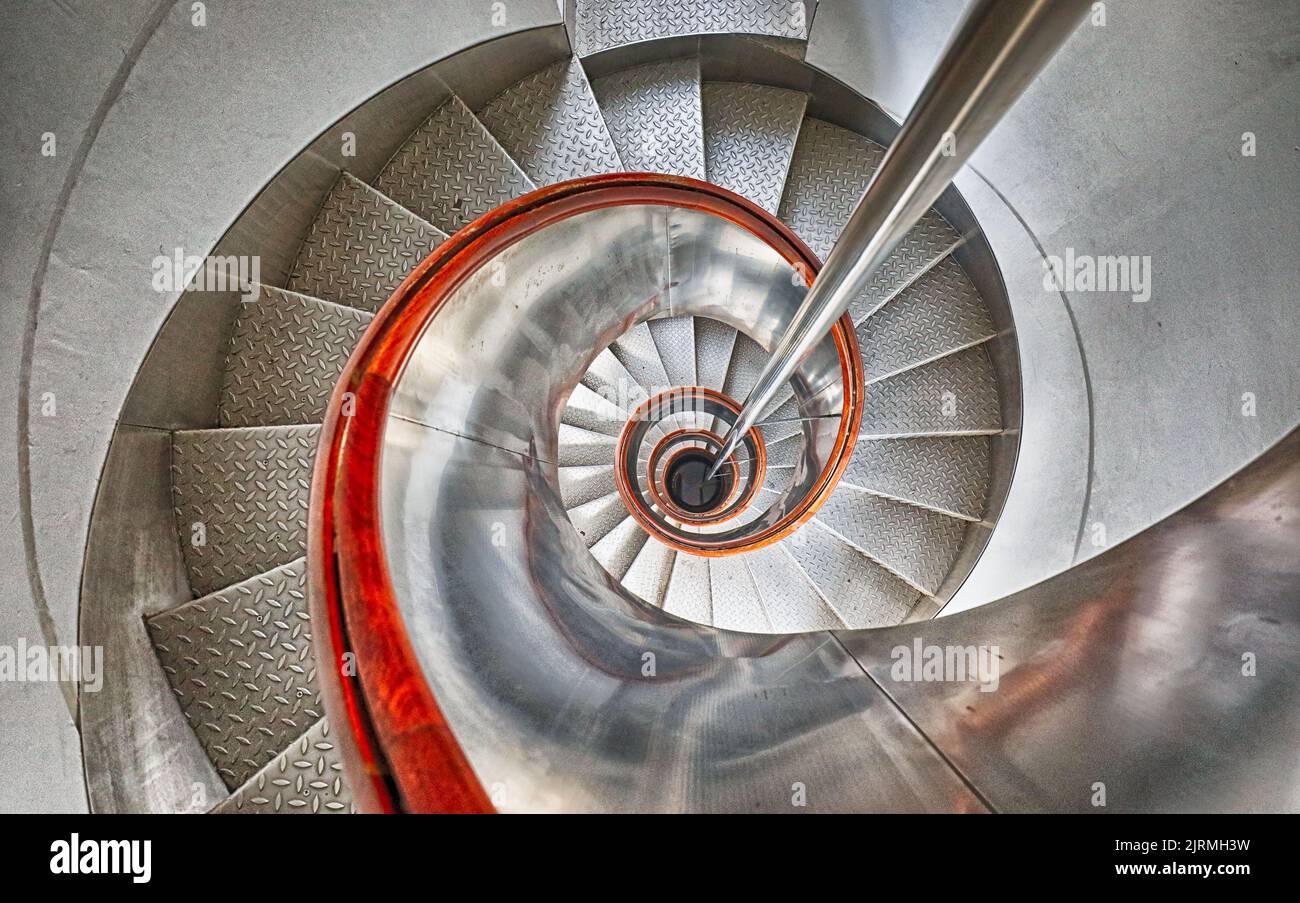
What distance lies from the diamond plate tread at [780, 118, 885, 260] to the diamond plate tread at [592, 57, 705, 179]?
0.67 meters

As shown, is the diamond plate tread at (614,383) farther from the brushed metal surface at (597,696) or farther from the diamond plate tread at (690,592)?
the brushed metal surface at (597,696)

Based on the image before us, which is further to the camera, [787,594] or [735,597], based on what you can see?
[735,597]

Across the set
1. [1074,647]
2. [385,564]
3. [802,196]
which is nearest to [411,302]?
[385,564]

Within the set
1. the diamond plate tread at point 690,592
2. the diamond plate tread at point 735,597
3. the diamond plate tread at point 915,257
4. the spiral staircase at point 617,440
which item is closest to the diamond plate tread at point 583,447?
the spiral staircase at point 617,440

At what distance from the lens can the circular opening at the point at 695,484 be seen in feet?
19.1

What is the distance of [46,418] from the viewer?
7.25ft

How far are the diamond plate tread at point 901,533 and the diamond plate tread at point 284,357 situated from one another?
9.42ft

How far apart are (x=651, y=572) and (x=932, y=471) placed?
214cm

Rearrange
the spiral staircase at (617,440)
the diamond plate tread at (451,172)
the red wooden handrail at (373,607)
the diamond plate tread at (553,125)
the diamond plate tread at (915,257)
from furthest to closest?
the diamond plate tread at (915,257), the diamond plate tread at (553,125), the diamond plate tread at (451,172), the spiral staircase at (617,440), the red wooden handrail at (373,607)

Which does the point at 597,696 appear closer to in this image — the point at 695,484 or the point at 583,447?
the point at 583,447

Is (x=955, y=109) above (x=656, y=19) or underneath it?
underneath

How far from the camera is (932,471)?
3770 millimetres

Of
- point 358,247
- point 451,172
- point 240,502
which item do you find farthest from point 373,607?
point 451,172

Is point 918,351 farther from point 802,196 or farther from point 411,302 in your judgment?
point 411,302
